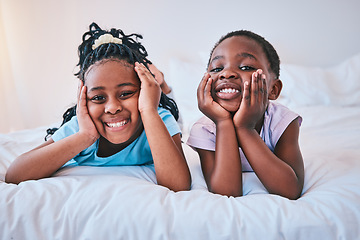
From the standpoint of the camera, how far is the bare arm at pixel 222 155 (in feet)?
2.69

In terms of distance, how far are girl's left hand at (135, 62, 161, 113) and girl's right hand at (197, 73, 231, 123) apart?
138mm

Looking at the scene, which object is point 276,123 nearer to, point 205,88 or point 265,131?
point 265,131

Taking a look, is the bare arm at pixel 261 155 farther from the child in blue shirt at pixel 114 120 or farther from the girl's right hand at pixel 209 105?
the child in blue shirt at pixel 114 120

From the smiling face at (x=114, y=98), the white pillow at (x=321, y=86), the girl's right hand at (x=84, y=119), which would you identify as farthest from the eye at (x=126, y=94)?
the white pillow at (x=321, y=86)

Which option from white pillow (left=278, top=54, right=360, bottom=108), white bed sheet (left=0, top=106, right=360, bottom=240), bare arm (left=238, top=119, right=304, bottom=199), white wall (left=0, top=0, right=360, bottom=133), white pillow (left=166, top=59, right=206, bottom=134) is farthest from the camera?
white wall (left=0, top=0, right=360, bottom=133)

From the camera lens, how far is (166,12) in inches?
95.8

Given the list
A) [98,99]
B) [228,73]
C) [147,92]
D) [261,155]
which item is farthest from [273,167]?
[98,99]

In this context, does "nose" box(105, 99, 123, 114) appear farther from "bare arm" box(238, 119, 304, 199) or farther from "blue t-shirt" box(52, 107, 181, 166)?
"bare arm" box(238, 119, 304, 199)

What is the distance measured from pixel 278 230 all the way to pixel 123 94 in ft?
1.81

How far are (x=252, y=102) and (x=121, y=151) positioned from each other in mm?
446

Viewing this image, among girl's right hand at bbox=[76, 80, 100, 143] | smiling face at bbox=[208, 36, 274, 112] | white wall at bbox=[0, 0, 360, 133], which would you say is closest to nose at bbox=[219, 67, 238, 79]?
smiling face at bbox=[208, 36, 274, 112]

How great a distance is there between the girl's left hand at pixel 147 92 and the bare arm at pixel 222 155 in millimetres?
143

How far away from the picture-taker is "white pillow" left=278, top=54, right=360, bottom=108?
1884mm

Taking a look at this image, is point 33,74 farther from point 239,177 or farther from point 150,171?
point 239,177
